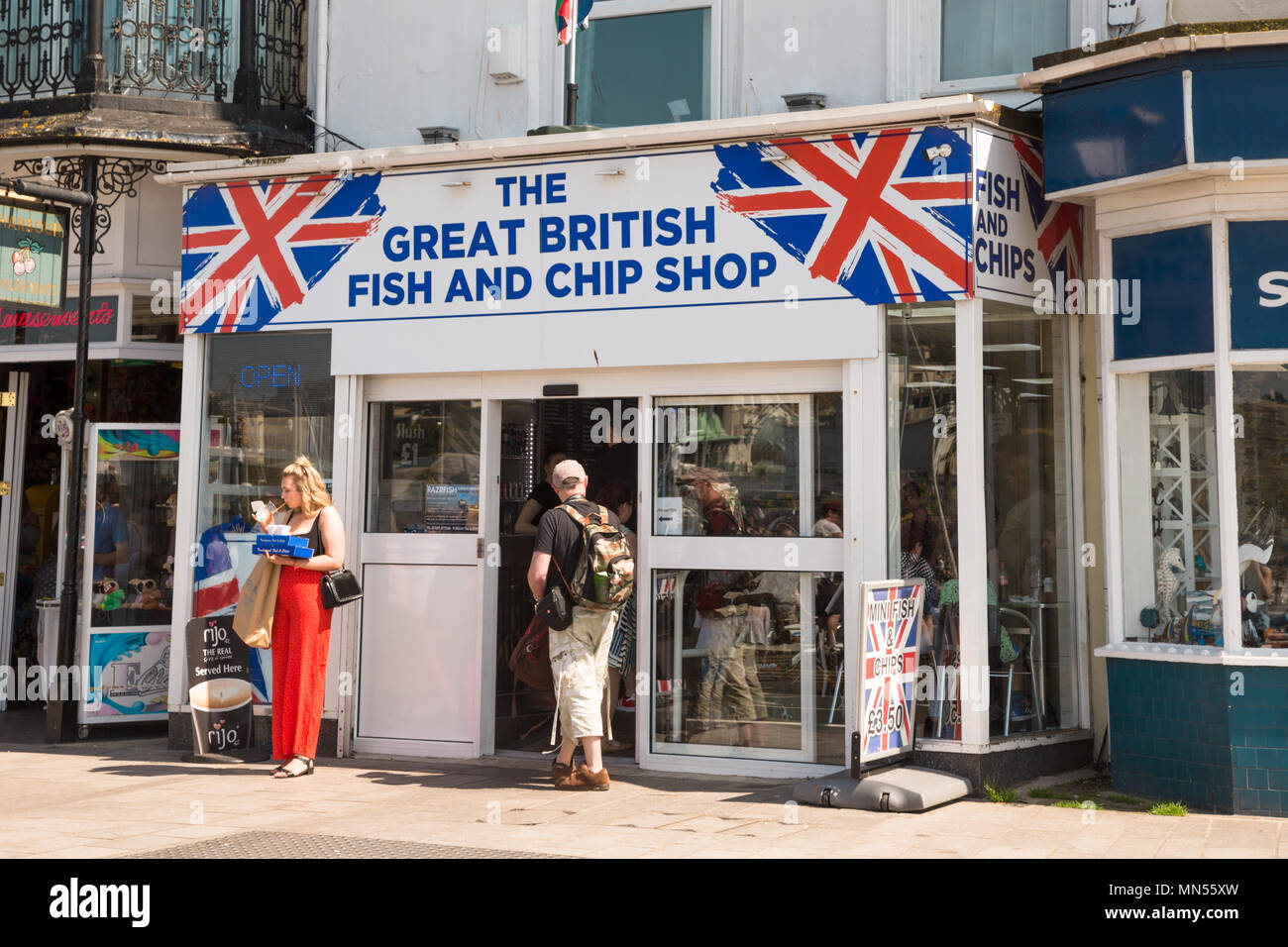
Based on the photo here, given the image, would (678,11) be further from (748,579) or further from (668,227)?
(748,579)

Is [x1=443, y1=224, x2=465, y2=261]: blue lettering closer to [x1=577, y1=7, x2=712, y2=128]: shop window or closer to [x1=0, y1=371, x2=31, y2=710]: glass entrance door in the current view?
[x1=577, y1=7, x2=712, y2=128]: shop window

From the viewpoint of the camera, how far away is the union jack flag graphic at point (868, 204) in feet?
28.3

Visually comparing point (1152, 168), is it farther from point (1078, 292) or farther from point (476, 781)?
point (476, 781)

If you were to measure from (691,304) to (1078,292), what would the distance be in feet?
8.36

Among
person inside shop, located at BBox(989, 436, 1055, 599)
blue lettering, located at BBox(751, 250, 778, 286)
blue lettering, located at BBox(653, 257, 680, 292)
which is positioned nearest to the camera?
person inside shop, located at BBox(989, 436, 1055, 599)

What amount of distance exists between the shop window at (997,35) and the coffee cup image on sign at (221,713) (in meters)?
6.40

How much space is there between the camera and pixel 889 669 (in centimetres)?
831

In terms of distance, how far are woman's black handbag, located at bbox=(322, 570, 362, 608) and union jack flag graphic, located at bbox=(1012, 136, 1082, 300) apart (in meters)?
4.89

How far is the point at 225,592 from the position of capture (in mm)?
10695

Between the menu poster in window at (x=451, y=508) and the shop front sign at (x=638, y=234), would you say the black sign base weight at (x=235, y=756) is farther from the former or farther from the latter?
the shop front sign at (x=638, y=234)

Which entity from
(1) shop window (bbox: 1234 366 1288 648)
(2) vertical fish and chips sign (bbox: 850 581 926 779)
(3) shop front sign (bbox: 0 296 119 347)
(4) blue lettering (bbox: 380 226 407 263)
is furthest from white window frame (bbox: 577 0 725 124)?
(1) shop window (bbox: 1234 366 1288 648)

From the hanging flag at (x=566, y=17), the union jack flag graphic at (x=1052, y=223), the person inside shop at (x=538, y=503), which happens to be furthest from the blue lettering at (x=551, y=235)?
the union jack flag graphic at (x=1052, y=223)

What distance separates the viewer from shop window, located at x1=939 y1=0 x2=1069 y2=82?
9.62 meters
